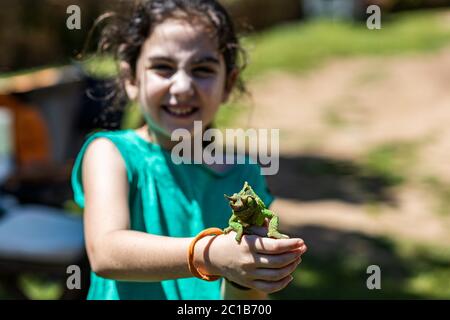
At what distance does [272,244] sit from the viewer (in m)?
1.47

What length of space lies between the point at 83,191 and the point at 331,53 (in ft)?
49.8

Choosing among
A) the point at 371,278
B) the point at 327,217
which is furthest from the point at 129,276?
the point at 327,217

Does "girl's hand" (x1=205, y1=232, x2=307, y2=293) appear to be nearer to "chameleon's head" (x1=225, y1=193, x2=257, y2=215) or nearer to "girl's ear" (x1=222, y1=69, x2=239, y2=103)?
"chameleon's head" (x1=225, y1=193, x2=257, y2=215)

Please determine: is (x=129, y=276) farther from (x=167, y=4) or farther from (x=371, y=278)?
(x=371, y=278)

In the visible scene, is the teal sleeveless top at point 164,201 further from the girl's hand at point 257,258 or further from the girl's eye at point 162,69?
the girl's hand at point 257,258

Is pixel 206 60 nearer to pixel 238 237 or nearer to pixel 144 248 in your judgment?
pixel 144 248

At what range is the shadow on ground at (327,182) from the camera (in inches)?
344

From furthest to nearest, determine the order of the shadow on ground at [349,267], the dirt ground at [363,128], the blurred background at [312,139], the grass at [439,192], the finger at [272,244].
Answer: the grass at [439,192] → the dirt ground at [363,128] → the shadow on ground at [349,267] → the blurred background at [312,139] → the finger at [272,244]

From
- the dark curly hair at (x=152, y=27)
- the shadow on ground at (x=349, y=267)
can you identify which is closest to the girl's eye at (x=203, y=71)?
the dark curly hair at (x=152, y=27)

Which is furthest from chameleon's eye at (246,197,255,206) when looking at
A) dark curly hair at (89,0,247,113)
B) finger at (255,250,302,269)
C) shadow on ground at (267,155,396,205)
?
shadow on ground at (267,155,396,205)

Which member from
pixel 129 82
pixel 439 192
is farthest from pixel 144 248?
pixel 439 192

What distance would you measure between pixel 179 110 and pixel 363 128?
10.4 metres

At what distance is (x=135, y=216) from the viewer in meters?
2.05

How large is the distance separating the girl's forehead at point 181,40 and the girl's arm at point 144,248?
11.5 inches
